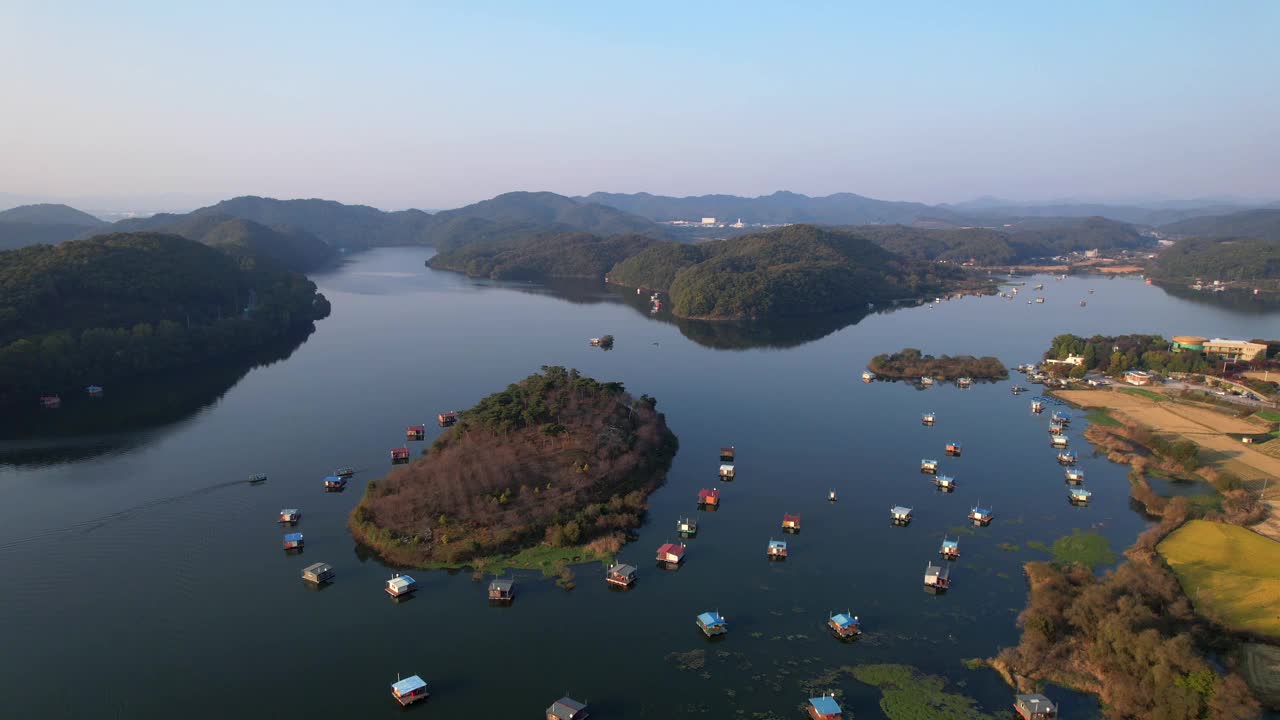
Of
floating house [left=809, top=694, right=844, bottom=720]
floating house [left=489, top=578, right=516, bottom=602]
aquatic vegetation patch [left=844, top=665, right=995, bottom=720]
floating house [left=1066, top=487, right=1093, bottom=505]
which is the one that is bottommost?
floating house [left=1066, top=487, right=1093, bottom=505]

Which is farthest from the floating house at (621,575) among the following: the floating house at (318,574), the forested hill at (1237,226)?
the forested hill at (1237,226)

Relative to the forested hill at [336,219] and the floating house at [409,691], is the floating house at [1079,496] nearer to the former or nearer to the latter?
the floating house at [409,691]

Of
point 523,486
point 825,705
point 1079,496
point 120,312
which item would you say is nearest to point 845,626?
point 825,705

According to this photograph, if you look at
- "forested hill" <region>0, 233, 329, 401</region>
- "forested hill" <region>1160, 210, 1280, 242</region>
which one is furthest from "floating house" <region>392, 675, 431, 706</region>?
"forested hill" <region>1160, 210, 1280, 242</region>

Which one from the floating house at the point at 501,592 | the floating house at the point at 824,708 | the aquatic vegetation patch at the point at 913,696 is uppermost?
the floating house at the point at 501,592

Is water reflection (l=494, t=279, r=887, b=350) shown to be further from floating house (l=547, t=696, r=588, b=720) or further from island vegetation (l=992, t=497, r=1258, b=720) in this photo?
floating house (l=547, t=696, r=588, b=720)

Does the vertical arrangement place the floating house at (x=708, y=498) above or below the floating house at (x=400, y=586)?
below

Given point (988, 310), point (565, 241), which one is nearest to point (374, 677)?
point (988, 310)
